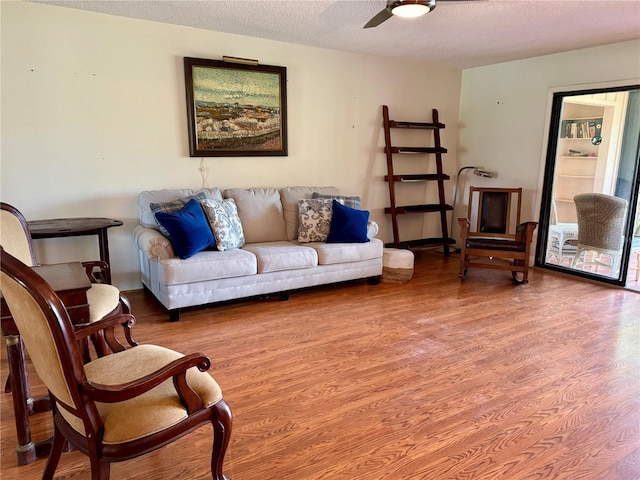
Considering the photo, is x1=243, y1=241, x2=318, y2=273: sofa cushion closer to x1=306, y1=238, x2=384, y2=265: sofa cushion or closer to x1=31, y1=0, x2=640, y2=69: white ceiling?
x1=306, y1=238, x2=384, y2=265: sofa cushion

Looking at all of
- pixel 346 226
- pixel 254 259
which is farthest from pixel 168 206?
pixel 346 226

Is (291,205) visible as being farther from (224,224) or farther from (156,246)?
(156,246)

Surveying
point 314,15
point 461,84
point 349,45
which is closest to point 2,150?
point 314,15

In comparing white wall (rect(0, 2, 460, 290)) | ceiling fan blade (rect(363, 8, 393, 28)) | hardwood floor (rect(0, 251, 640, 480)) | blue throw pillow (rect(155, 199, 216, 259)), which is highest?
ceiling fan blade (rect(363, 8, 393, 28))

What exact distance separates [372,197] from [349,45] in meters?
1.77

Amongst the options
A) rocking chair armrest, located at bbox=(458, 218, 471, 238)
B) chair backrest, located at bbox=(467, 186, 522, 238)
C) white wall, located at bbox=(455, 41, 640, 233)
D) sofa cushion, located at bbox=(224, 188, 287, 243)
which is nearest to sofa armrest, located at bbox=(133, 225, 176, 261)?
sofa cushion, located at bbox=(224, 188, 287, 243)

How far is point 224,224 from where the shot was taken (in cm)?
365

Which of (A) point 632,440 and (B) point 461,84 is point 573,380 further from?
(B) point 461,84

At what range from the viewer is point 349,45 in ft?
14.7

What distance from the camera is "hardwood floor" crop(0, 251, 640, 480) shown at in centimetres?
182

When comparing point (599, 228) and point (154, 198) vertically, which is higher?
point (154, 198)

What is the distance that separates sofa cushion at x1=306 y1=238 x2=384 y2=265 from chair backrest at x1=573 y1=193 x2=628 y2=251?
2277mm

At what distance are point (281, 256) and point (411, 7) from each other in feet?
6.85

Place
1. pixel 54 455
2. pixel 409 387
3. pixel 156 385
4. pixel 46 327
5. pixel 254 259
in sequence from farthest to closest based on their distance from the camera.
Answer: pixel 254 259
pixel 409 387
pixel 54 455
pixel 156 385
pixel 46 327
